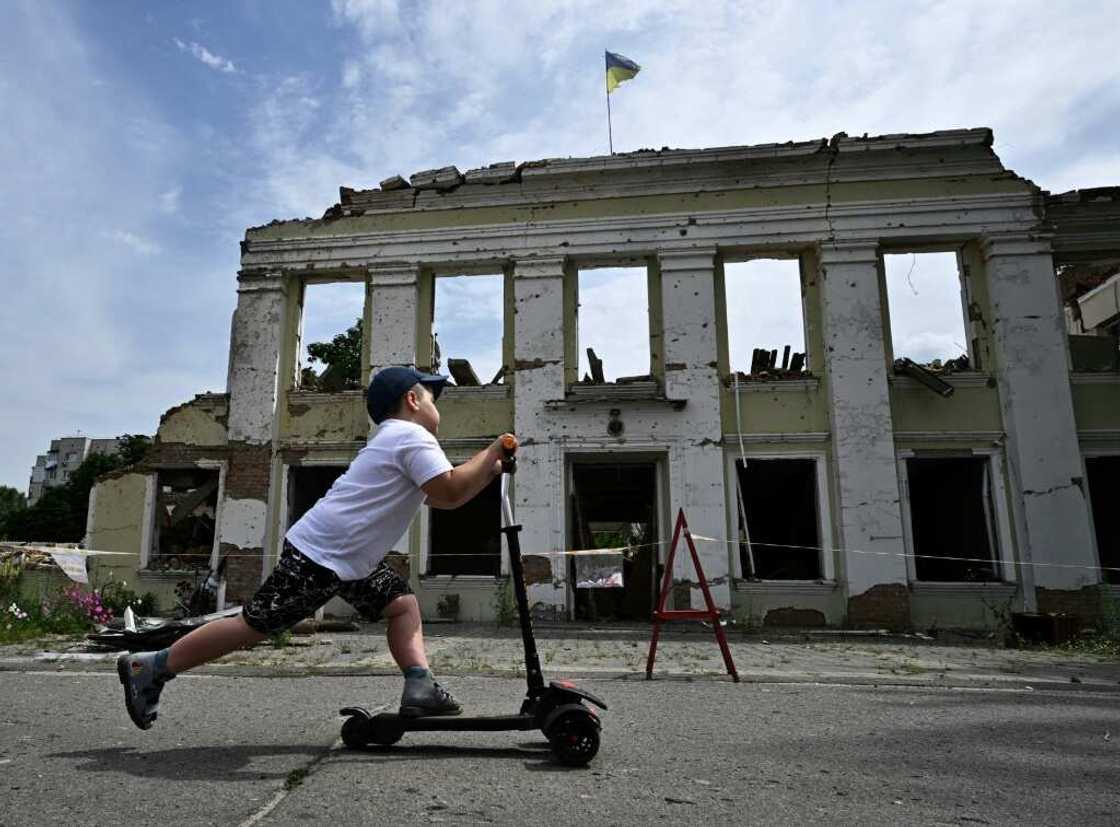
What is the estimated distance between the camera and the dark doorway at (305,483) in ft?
40.4

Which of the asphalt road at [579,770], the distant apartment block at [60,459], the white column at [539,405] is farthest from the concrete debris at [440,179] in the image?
the distant apartment block at [60,459]

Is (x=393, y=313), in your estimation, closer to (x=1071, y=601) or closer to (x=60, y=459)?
(x=1071, y=601)

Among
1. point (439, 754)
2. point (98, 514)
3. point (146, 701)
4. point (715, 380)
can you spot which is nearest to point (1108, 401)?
point (715, 380)

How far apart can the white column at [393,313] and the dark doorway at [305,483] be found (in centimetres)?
180

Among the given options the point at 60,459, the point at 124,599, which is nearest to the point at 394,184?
the point at 124,599

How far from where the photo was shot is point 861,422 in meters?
11.3

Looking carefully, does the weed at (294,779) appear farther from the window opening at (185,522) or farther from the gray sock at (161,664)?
the window opening at (185,522)

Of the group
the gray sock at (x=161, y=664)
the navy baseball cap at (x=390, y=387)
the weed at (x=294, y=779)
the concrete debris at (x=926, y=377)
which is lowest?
the weed at (x=294, y=779)

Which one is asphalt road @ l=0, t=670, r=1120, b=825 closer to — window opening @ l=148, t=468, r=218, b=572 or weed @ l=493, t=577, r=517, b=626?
weed @ l=493, t=577, r=517, b=626

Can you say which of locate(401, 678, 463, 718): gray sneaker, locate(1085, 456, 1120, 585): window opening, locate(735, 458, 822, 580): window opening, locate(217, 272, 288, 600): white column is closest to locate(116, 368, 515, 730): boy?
locate(401, 678, 463, 718): gray sneaker

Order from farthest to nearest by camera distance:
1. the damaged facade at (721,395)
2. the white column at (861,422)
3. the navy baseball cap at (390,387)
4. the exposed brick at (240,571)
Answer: the exposed brick at (240,571) → the damaged facade at (721,395) → the white column at (861,422) → the navy baseball cap at (390,387)

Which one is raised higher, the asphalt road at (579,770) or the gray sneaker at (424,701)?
the gray sneaker at (424,701)

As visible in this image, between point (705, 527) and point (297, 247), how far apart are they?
8.39m

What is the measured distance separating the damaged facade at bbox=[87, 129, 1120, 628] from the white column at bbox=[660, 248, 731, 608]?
35 mm
